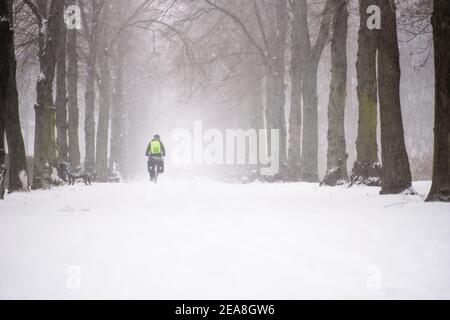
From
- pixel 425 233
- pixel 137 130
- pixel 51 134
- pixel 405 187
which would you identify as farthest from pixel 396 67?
pixel 137 130

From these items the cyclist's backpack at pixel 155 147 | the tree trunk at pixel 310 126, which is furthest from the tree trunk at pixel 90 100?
the tree trunk at pixel 310 126

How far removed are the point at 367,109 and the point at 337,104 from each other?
2170 mm

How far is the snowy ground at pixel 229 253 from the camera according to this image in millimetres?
3730

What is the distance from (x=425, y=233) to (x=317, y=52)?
1274cm

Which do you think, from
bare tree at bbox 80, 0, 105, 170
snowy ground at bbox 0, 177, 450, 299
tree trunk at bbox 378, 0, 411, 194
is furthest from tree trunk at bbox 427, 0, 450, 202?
bare tree at bbox 80, 0, 105, 170

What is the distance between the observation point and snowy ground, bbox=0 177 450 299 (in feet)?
12.2

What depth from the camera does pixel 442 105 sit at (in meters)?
7.65

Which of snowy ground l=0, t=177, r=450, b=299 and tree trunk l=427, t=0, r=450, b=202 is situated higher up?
tree trunk l=427, t=0, r=450, b=202

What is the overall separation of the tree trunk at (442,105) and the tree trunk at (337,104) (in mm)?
5345

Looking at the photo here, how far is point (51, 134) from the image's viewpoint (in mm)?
13430

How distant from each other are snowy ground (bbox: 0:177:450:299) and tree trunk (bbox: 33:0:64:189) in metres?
5.57

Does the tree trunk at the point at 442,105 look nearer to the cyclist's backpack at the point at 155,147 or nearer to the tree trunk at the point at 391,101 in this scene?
the tree trunk at the point at 391,101

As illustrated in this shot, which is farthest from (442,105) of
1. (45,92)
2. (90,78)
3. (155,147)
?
(90,78)

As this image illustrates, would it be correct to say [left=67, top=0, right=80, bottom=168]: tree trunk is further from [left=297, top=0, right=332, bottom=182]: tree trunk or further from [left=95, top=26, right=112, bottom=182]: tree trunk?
[left=297, top=0, right=332, bottom=182]: tree trunk
